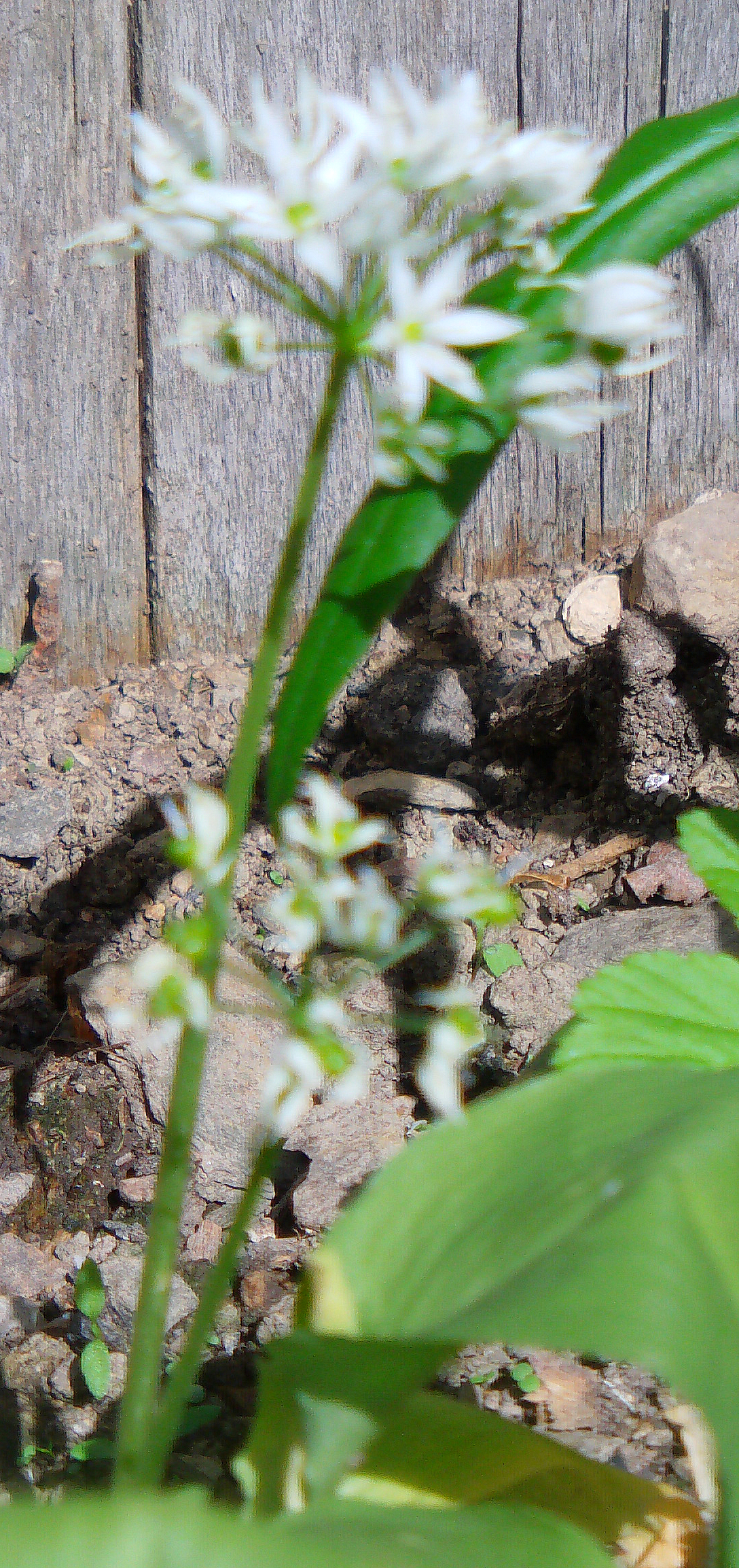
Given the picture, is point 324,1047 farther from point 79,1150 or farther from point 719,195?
point 79,1150

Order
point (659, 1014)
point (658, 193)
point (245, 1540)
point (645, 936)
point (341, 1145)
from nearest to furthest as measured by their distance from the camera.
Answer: point (245, 1540), point (658, 193), point (659, 1014), point (341, 1145), point (645, 936)

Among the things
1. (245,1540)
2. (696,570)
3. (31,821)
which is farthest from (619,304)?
(31,821)

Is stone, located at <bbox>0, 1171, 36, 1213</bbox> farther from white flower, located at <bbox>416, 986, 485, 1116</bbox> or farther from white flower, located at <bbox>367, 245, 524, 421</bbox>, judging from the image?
white flower, located at <bbox>367, 245, 524, 421</bbox>

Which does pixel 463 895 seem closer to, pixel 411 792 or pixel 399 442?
pixel 399 442

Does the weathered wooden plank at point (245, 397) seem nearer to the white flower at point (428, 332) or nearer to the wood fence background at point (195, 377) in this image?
the wood fence background at point (195, 377)

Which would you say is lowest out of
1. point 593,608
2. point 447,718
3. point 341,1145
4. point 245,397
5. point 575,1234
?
point 341,1145

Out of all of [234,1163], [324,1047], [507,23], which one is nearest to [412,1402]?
[324,1047]
